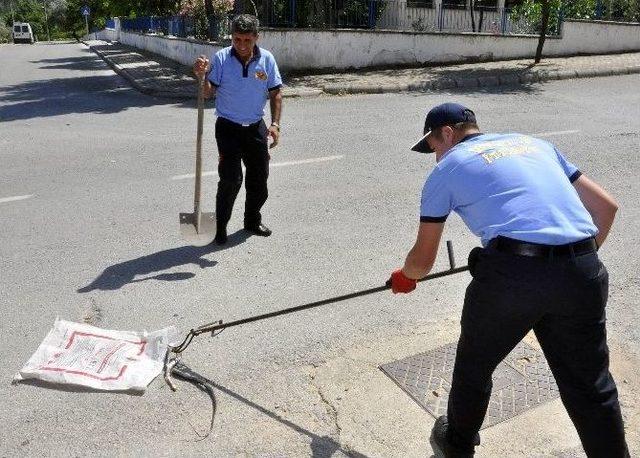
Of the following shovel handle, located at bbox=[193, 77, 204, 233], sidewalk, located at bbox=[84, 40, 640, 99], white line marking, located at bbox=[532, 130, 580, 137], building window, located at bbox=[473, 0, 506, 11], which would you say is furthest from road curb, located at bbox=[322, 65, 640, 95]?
shovel handle, located at bbox=[193, 77, 204, 233]

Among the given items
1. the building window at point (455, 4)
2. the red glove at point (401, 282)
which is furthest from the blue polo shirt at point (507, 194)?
the building window at point (455, 4)

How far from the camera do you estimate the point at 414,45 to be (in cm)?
1645

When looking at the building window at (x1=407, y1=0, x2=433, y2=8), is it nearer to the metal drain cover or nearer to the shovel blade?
the shovel blade

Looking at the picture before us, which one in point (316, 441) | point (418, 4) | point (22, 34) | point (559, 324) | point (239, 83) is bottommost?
point (316, 441)

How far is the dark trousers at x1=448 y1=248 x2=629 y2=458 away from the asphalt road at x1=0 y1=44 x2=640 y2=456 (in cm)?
75

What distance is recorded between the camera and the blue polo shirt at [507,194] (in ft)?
6.78

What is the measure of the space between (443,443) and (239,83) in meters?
3.31

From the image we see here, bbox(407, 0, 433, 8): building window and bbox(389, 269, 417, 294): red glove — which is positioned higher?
bbox(407, 0, 433, 8): building window

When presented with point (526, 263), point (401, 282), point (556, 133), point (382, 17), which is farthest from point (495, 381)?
point (382, 17)

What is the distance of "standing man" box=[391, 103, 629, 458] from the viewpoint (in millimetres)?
2051

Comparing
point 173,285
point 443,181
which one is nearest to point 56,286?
point 173,285

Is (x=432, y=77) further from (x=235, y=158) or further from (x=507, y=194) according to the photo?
(x=507, y=194)

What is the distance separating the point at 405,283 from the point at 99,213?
4.01 m

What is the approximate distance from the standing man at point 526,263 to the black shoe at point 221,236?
114 inches
